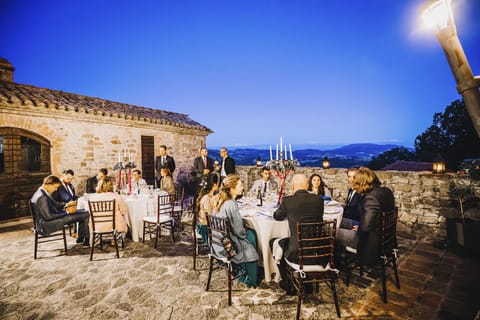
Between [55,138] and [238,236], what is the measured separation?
705cm

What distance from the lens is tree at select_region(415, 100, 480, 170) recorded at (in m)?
20.9

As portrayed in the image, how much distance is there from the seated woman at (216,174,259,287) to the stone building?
15.5 feet

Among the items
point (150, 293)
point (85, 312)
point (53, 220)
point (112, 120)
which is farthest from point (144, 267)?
point (112, 120)

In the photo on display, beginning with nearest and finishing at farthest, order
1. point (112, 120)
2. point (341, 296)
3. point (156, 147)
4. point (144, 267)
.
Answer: point (341, 296) < point (144, 267) < point (112, 120) < point (156, 147)

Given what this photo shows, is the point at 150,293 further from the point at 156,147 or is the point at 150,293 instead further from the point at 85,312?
the point at 156,147

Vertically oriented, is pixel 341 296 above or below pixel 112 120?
below

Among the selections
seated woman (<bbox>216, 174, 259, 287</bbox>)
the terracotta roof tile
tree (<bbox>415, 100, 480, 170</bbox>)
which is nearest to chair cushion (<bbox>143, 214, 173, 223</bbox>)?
seated woman (<bbox>216, 174, 259, 287</bbox>)

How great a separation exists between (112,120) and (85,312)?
709cm

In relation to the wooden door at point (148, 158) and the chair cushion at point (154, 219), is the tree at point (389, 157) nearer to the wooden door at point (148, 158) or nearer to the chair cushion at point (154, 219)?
the wooden door at point (148, 158)

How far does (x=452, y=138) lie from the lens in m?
23.0

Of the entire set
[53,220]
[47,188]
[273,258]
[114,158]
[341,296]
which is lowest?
[341,296]

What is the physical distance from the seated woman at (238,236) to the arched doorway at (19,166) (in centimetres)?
674

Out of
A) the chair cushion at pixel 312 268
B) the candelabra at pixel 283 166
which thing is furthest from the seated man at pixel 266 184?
the chair cushion at pixel 312 268

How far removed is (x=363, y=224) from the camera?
2.72 meters
